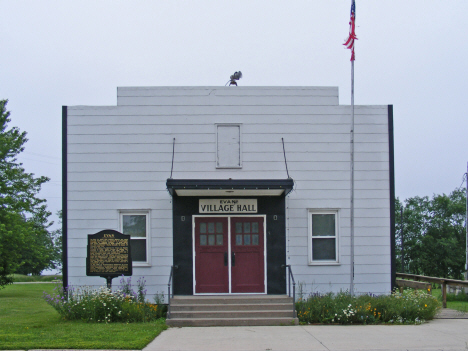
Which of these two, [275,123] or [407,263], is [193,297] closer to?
[275,123]

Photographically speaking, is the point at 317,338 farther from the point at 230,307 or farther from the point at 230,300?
the point at 230,300

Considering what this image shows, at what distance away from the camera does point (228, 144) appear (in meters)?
15.1

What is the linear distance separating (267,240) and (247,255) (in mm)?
675

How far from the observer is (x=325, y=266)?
48.8 ft

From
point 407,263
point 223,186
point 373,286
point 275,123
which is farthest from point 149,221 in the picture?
point 407,263

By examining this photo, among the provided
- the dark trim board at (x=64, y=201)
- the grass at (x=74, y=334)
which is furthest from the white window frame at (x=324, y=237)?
the dark trim board at (x=64, y=201)

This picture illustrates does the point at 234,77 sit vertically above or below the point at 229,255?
above

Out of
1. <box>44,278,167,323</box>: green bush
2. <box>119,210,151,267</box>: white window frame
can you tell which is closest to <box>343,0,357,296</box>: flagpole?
<box>44,278,167,323</box>: green bush

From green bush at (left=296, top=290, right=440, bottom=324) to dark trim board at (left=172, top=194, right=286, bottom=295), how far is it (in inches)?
55.3

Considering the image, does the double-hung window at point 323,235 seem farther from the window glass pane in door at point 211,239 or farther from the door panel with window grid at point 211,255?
the window glass pane in door at point 211,239

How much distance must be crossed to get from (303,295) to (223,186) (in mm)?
3870

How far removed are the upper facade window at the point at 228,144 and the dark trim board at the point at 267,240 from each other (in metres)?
→ 1.24

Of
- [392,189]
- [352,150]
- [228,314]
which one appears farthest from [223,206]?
[392,189]

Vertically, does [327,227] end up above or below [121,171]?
below
